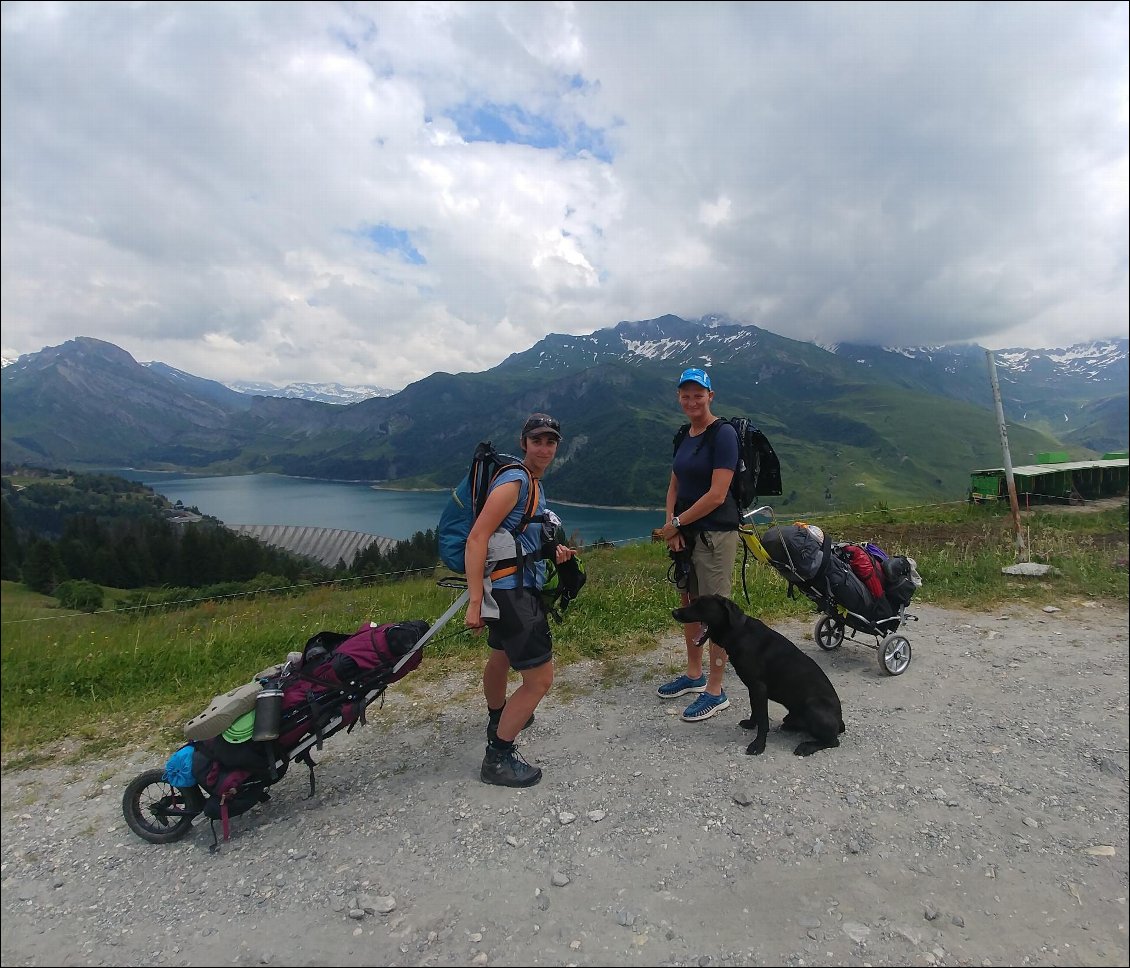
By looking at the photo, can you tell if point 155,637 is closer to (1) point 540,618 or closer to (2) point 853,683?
(1) point 540,618

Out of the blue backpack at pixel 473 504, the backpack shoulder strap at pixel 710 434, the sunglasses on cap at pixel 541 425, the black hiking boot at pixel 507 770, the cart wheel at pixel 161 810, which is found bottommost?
the black hiking boot at pixel 507 770

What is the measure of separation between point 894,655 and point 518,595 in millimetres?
4188

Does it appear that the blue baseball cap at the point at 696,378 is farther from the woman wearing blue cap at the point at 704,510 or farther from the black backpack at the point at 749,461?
the black backpack at the point at 749,461

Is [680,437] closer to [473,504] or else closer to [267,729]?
[473,504]

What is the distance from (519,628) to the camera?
331cm

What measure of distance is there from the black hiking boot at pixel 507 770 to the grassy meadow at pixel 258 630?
1811 millimetres

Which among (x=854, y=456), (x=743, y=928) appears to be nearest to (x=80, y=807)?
(x=743, y=928)

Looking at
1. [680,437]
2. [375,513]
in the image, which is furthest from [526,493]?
[375,513]

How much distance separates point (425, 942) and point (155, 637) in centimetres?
498

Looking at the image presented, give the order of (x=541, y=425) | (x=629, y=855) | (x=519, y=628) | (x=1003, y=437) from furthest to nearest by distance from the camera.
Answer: (x=1003, y=437) < (x=541, y=425) < (x=519, y=628) < (x=629, y=855)

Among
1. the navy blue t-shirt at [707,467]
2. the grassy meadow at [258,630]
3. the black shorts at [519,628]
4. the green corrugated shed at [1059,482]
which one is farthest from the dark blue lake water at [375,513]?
the black shorts at [519,628]

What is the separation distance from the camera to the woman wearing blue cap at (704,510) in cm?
407

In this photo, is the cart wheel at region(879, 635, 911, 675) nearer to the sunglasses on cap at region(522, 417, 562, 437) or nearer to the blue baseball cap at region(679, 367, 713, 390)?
the blue baseball cap at region(679, 367, 713, 390)

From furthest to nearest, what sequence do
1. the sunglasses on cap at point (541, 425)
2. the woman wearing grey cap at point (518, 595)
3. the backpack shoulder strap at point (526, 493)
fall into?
the sunglasses on cap at point (541, 425), the backpack shoulder strap at point (526, 493), the woman wearing grey cap at point (518, 595)
